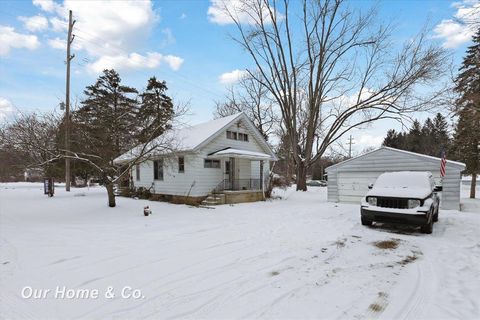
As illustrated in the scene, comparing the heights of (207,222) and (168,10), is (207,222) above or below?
below

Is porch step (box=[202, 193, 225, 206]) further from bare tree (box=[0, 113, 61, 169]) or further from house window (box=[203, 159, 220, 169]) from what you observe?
bare tree (box=[0, 113, 61, 169])

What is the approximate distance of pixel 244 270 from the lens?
4.25 metres

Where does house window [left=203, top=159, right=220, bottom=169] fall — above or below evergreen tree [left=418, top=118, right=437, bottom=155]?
below

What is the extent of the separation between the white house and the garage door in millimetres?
4924

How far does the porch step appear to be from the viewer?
13861mm

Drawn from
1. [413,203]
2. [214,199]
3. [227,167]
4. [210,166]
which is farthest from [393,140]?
[413,203]

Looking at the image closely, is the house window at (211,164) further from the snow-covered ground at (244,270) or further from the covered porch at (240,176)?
the snow-covered ground at (244,270)

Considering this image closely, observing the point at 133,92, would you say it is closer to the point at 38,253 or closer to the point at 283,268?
the point at 38,253

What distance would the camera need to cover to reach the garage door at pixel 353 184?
45.5 ft

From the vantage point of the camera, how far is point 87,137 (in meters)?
13.8

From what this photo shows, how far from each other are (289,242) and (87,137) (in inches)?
500

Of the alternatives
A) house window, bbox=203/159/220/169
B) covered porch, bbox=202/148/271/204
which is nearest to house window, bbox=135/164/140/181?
house window, bbox=203/159/220/169

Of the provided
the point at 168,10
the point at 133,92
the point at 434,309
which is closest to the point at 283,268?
the point at 434,309

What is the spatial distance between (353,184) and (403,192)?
750 cm
